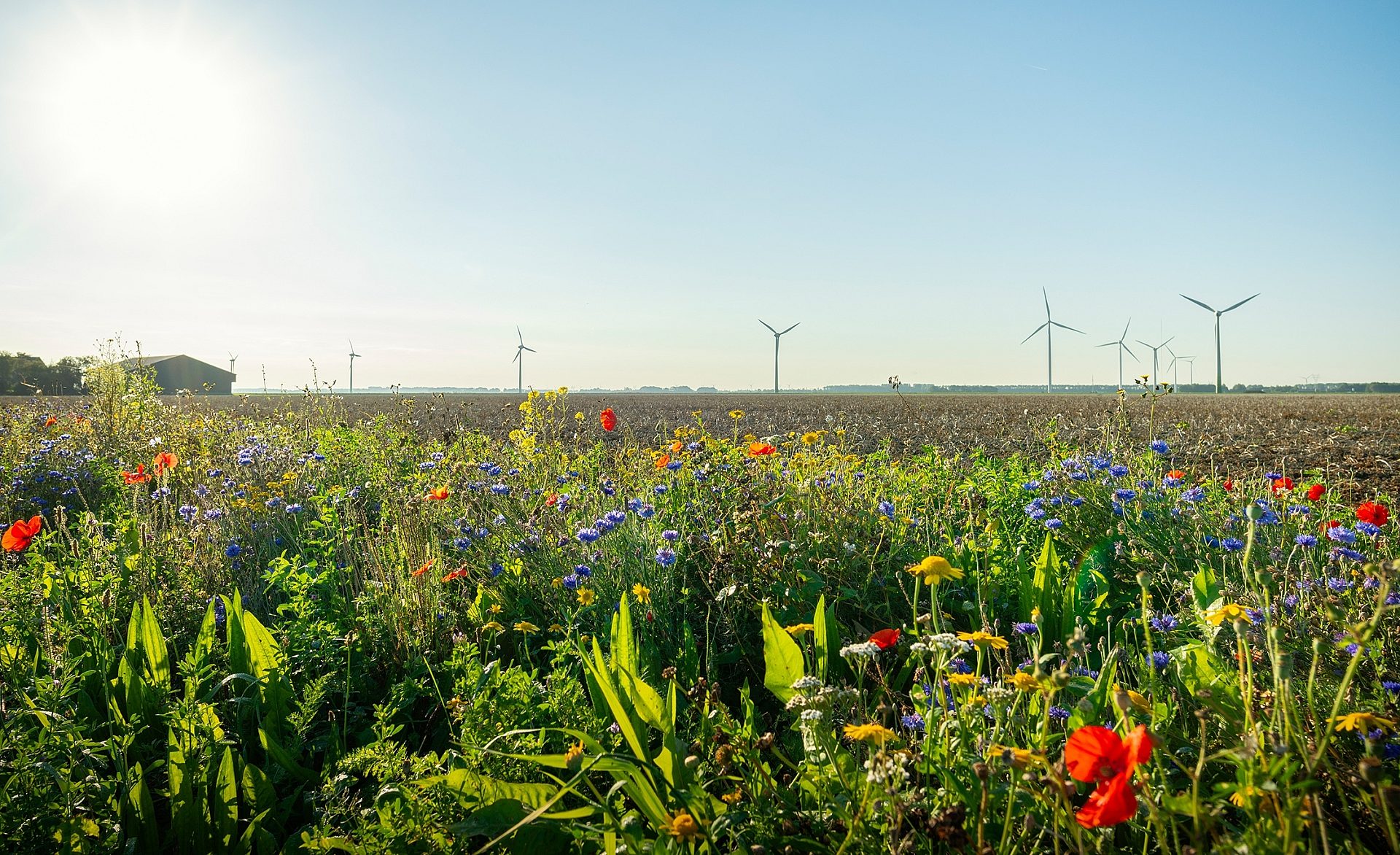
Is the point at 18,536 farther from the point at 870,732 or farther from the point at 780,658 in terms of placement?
the point at 870,732

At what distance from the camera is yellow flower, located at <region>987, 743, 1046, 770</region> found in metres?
1.04

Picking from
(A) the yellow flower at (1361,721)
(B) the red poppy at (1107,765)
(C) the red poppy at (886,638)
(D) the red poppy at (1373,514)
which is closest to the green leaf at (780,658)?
(C) the red poppy at (886,638)

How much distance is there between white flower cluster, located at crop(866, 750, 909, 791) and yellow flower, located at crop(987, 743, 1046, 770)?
17cm

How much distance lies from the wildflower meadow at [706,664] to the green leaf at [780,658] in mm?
A: 13

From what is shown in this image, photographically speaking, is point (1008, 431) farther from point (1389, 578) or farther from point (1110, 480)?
point (1389, 578)

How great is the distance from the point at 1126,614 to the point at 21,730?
3800 mm

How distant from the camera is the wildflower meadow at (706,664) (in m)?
1.39

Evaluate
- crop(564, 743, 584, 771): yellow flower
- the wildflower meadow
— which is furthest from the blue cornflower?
crop(564, 743, 584, 771): yellow flower

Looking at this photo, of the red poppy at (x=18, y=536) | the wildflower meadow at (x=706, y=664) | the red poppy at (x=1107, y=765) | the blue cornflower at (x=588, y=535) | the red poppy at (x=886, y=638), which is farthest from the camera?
the blue cornflower at (x=588, y=535)

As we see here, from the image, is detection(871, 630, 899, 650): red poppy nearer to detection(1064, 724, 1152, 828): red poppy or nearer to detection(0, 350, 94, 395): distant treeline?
detection(1064, 724, 1152, 828): red poppy

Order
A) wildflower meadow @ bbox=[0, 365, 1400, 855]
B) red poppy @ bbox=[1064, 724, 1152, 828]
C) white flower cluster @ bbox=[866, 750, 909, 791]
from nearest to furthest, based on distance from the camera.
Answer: red poppy @ bbox=[1064, 724, 1152, 828] → white flower cluster @ bbox=[866, 750, 909, 791] → wildflower meadow @ bbox=[0, 365, 1400, 855]

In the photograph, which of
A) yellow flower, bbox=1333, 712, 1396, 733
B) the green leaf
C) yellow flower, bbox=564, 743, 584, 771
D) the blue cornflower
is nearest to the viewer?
yellow flower, bbox=1333, 712, 1396, 733

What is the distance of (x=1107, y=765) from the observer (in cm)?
101

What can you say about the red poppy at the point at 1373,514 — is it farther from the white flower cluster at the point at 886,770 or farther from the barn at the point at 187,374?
the barn at the point at 187,374
